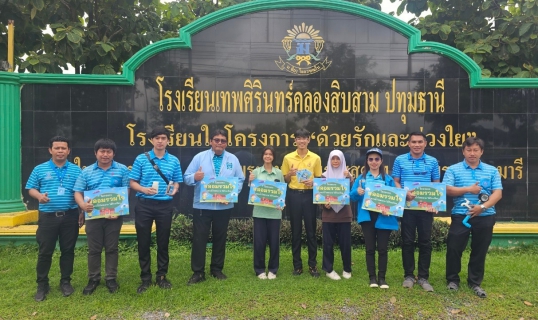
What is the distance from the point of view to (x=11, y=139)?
19.5 feet

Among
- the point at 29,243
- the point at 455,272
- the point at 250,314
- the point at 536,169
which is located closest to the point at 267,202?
the point at 250,314

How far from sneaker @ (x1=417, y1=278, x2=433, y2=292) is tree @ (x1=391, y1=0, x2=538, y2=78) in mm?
4911

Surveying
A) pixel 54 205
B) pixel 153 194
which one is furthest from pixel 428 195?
pixel 54 205

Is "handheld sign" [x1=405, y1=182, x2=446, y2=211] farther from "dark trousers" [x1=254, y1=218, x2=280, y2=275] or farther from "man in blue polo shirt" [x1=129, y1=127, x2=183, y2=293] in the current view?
"man in blue polo shirt" [x1=129, y1=127, x2=183, y2=293]

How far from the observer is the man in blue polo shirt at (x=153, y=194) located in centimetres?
409

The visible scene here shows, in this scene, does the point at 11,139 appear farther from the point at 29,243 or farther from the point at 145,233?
the point at 145,233

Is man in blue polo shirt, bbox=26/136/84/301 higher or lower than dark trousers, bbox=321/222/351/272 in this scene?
higher

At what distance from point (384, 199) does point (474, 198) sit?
0.94m

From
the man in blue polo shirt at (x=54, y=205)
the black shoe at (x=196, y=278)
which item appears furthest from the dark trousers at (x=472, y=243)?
the man in blue polo shirt at (x=54, y=205)

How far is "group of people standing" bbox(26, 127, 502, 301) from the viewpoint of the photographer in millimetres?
3975

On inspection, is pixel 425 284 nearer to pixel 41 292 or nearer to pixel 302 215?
pixel 302 215

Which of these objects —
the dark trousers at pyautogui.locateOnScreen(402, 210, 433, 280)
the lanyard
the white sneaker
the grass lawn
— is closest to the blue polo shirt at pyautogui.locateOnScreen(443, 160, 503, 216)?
the dark trousers at pyautogui.locateOnScreen(402, 210, 433, 280)

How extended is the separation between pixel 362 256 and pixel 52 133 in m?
5.12

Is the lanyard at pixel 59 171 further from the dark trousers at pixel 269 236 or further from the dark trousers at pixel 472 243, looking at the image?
the dark trousers at pixel 472 243
